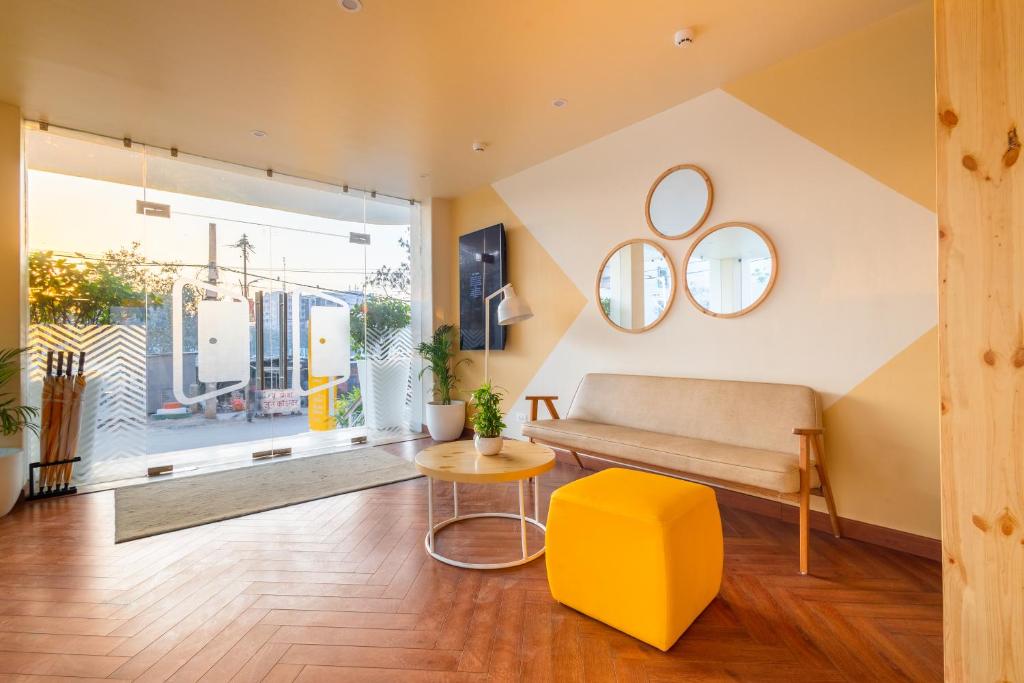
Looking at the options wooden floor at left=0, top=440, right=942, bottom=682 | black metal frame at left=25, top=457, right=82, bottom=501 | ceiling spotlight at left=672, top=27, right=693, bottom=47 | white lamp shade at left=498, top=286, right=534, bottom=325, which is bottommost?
wooden floor at left=0, top=440, right=942, bottom=682

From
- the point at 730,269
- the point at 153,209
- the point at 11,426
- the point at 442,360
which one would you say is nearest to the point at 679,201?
the point at 730,269

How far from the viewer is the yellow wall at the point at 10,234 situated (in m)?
3.41

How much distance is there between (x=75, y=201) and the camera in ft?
12.9

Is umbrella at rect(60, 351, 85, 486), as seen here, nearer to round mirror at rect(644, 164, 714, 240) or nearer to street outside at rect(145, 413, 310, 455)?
street outside at rect(145, 413, 310, 455)

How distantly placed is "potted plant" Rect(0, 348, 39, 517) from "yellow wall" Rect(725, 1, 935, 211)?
18.7 feet

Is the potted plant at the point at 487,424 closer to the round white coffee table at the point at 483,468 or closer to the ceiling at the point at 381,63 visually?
the round white coffee table at the point at 483,468

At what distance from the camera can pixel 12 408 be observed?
341cm

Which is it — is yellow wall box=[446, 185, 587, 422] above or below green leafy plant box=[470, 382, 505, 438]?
above

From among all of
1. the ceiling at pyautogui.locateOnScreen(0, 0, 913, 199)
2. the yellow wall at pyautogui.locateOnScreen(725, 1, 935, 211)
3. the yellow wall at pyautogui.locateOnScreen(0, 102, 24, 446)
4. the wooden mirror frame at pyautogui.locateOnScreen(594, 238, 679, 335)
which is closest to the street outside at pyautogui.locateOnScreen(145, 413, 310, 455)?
the yellow wall at pyautogui.locateOnScreen(0, 102, 24, 446)

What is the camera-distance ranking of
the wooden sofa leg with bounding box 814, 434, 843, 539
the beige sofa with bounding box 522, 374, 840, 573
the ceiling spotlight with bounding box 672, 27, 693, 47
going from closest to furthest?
the beige sofa with bounding box 522, 374, 840, 573, the wooden sofa leg with bounding box 814, 434, 843, 539, the ceiling spotlight with bounding box 672, 27, 693, 47

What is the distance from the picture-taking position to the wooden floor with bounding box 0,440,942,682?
1.69 metres

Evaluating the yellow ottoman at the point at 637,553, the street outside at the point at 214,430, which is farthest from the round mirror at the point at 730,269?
the street outside at the point at 214,430

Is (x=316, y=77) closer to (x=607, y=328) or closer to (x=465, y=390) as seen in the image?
(x=607, y=328)

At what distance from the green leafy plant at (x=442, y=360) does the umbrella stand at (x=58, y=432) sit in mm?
3159
